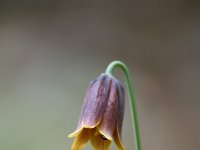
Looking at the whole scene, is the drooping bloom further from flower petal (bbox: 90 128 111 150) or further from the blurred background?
the blurred background

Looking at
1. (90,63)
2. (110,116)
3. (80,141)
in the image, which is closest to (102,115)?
(110,116)

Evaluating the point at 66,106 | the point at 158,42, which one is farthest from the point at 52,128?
the point at 158,42

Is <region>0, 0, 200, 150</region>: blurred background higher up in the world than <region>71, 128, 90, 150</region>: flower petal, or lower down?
higher up

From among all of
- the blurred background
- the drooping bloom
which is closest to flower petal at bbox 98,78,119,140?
the drooping bloom

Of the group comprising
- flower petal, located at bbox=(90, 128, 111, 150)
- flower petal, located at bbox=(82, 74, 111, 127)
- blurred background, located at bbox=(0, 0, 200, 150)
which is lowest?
flower petal, located at bbox=(90, 128, 111, 150)

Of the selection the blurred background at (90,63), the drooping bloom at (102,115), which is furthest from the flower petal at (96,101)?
the blurred background at (90,63)

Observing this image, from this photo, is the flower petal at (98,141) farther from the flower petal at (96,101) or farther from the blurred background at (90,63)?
the blurred background at (90,63)

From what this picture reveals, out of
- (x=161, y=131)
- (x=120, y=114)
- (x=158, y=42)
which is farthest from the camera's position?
(x=158, y=42)

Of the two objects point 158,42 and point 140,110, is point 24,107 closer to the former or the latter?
point 140,110
